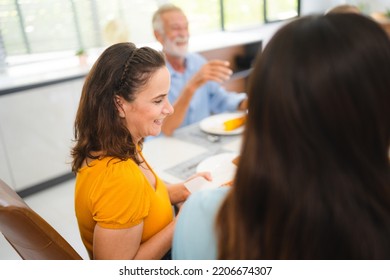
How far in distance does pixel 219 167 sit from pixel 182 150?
28 cm

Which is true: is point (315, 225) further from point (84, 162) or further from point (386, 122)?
point (84, 162)

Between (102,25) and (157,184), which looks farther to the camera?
(102,25)

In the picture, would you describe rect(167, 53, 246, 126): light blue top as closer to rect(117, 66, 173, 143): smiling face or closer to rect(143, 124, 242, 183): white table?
rect(143, 124, 242, 183): white table

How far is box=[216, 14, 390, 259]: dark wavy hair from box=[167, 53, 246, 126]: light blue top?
62.4 inches

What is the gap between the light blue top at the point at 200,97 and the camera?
82.6 inches

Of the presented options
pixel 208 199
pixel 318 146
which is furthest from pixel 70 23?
pixel 318 146

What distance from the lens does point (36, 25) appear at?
2727 mm

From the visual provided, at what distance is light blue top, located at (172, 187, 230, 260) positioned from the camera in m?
0.64

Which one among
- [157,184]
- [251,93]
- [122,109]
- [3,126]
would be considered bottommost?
[3,126]

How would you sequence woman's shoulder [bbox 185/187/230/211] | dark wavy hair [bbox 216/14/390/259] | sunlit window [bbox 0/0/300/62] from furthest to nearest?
1. sunlit window [bbox 0/0/300/62]
2. woman's shoulder [bbox 185/187/230/211]
3. dark wavy hair [bbox 216/14/390/259]

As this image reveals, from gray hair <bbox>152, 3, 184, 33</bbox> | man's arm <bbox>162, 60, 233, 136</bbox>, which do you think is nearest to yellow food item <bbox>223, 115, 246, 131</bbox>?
man's arm <bbox>162, 60, 233, 136</bbox>

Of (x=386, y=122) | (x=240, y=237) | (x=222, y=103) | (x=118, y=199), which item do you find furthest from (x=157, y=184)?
(x=222, y=103)

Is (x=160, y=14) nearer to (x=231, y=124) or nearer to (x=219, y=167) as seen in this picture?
(x=231, y=124)
